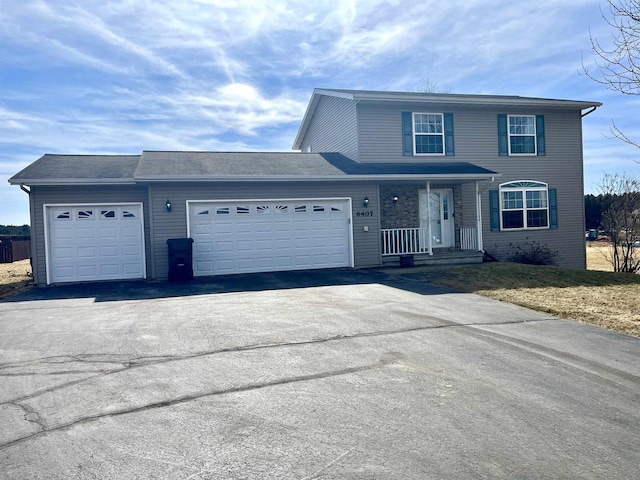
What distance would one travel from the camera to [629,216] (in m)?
17.6

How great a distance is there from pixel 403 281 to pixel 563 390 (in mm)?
7610

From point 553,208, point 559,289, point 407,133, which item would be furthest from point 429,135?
point 559,289

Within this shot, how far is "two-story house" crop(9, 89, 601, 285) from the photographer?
46.0ft

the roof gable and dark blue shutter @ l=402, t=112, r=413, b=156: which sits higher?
the roof gable

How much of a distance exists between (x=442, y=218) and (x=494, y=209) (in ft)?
6.41

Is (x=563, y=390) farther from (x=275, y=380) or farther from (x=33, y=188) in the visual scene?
(x=33, y=188)

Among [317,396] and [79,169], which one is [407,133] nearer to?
[79,169]

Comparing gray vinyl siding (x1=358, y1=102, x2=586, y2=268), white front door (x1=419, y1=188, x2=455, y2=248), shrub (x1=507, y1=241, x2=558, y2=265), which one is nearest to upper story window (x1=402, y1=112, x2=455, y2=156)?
gray vinyl siding (x1=358, y1=102, x2=586, y2=268)

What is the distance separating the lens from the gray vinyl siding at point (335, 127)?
17.2 metres

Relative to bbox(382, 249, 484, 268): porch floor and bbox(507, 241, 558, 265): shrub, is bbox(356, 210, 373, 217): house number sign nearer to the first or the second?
bbox(382, 249, 484, 268): porch floor

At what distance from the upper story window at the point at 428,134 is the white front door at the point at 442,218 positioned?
4.80 feet

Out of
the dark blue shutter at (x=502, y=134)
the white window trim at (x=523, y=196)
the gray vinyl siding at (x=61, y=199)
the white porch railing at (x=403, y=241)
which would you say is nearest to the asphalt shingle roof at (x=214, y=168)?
the gray vinyl siding at (x=61, y=199)

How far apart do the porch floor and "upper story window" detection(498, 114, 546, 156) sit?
4.55 metres

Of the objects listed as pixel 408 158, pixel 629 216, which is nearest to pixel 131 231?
pixel 408 158
